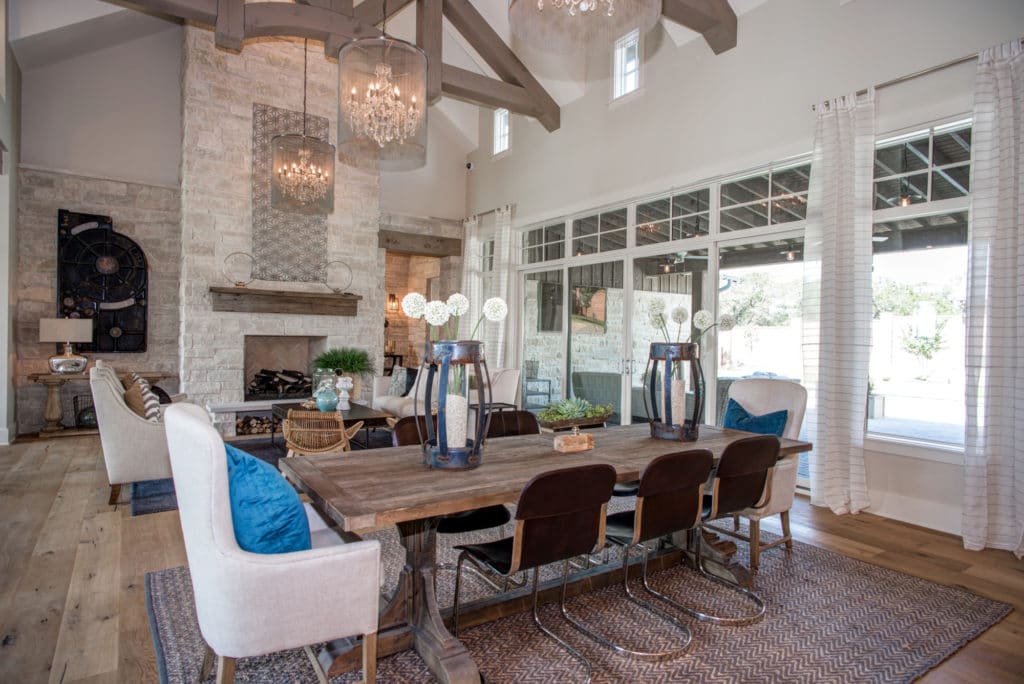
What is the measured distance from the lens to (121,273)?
6.72 meters

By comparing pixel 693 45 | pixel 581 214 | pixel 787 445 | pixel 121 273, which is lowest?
pixel 787 445

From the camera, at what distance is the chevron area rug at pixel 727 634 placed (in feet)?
6.63

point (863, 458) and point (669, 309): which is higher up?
point (669, 309)

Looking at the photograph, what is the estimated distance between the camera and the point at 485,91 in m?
6.39

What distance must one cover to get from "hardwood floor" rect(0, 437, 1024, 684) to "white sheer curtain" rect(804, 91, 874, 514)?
1.16 feet

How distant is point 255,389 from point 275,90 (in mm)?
3572

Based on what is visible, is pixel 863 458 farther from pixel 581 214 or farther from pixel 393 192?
pixel 393 192

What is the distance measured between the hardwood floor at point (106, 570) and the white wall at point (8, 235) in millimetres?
1441

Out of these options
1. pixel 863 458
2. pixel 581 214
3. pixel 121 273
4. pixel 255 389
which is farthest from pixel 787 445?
pixel 121 273

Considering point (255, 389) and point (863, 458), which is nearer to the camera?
point (863, 458)

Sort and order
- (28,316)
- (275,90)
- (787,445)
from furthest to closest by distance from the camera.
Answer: (275,90), (28,316), (787,445)

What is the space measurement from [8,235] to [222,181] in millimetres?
2049

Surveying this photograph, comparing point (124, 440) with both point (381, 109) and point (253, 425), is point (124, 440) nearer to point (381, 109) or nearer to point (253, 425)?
point (381, 109)

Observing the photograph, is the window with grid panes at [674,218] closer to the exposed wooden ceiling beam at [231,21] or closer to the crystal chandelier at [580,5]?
the crystal chandelier at [580,5]
